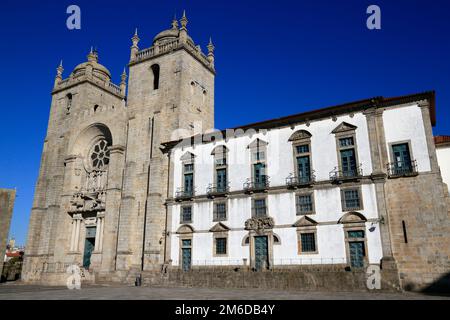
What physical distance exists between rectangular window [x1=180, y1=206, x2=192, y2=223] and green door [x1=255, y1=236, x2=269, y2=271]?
19.4ft

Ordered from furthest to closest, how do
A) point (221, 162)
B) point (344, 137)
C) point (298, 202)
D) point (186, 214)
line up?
point (186, 214) → point (221, 162) → point (298, 202) → point (344, 137)

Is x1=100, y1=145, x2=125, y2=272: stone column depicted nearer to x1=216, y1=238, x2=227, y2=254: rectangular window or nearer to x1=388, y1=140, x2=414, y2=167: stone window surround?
x1=216, y1=238, x2=227, y2=254: rectangular window

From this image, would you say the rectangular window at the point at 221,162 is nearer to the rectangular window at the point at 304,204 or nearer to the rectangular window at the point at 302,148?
the rectangular window at the point at 302,148

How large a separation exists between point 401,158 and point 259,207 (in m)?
9.40

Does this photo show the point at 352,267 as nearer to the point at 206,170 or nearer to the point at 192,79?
the point at 206,170

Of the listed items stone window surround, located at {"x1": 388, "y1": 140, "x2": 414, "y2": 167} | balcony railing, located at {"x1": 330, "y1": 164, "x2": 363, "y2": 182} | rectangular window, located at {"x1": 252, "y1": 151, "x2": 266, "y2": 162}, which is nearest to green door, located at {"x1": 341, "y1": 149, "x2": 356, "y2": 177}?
balcony railing, located at {"x1": 330, "y1": 164, "x2": 363, "y2": 182}

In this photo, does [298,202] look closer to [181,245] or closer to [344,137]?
[344,137]

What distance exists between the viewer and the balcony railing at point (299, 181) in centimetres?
2306

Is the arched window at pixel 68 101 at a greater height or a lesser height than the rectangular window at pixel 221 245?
greater

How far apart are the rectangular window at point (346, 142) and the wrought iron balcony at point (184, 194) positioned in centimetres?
1155

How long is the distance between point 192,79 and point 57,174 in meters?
17.1

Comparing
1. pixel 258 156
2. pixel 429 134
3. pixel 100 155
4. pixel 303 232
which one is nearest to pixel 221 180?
pixel 258 156

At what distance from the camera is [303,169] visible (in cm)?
2402

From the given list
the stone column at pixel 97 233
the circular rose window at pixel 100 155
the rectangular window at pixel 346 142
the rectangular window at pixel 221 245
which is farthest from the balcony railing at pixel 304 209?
Answer: the circular rose window at pixel 100 155
